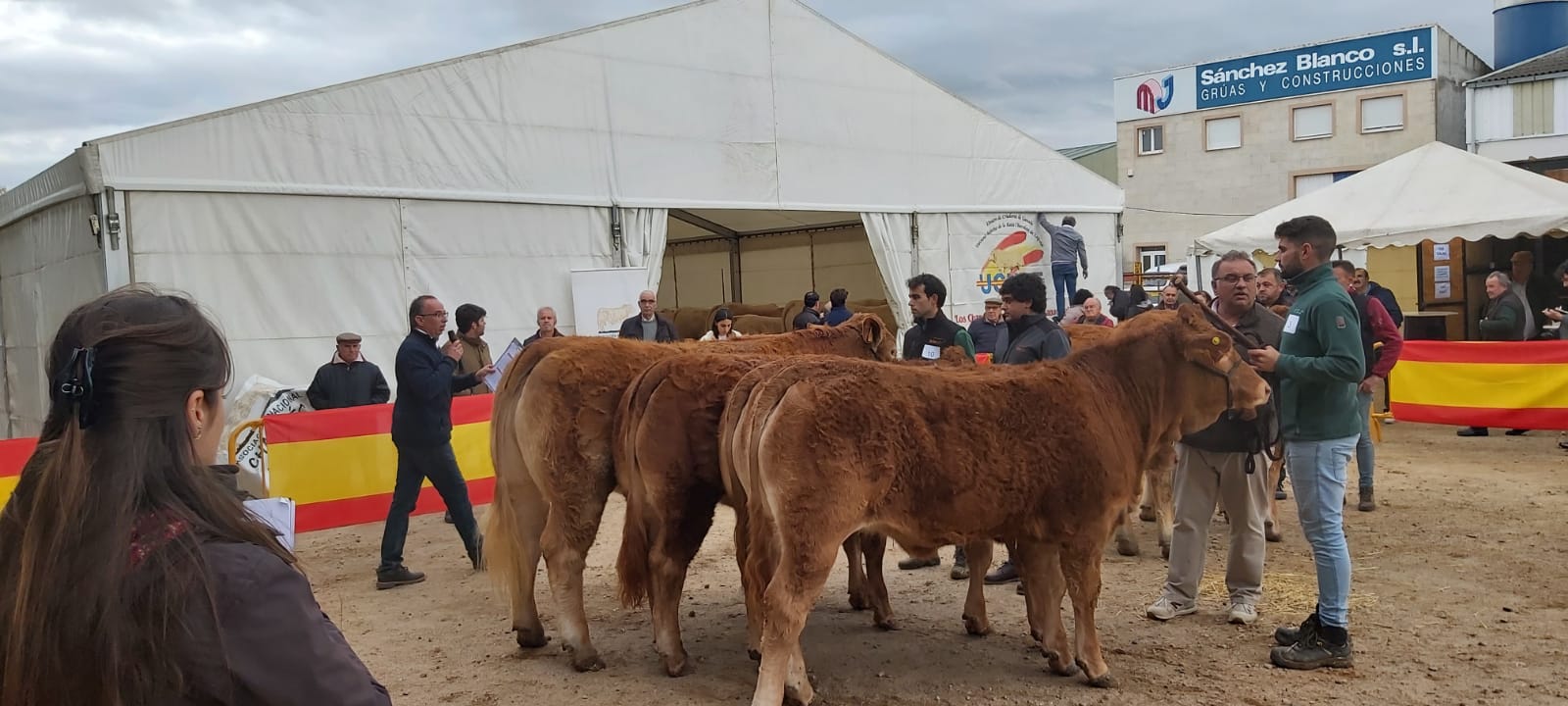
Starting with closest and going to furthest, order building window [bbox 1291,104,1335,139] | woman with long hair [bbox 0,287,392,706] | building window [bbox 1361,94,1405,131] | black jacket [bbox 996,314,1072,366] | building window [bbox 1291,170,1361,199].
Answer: woman with long hair [bbox 0,287,392,706], black jacket [bbox 996,314,1072,366], building window [bbox 1361,94,1405,131], building window [bbox 1291,170,1361,199], building window [bbox 1291,104,1335,139]

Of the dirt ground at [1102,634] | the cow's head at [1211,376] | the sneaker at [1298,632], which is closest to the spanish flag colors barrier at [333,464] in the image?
the dirt ground at [1102,634]

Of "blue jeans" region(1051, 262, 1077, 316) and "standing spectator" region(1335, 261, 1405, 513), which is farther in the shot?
"blue jeans" region(1051, 262, 1077, 316)

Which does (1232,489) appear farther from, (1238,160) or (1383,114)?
(1238,160)

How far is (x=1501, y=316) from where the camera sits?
11148mm

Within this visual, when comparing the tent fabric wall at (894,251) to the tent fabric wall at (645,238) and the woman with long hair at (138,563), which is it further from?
the woman with long hair at (138,563)

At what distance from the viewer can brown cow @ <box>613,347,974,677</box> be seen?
194 inches

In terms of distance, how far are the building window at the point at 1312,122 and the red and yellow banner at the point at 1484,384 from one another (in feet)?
87.0

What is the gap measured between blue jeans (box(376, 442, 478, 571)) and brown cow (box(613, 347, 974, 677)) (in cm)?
216

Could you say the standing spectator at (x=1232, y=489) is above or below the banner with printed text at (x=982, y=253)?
below

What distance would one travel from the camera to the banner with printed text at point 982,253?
16016 mm

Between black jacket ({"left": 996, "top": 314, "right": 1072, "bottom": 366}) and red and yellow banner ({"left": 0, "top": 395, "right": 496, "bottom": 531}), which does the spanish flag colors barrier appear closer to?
red and yellow banner ({"left": 0, "top": 395, "right": 496, "bottom": 531})

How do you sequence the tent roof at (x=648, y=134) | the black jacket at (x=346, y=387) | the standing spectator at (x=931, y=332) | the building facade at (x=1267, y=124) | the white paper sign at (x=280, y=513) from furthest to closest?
the building facade at (x=1267, y=124)
the tent roof at (x=648, y=134)
the black jacket at (x=346, y=387)
the standing spectator at (x=931, y=332)
the white paper sign at (x=280, y=513)

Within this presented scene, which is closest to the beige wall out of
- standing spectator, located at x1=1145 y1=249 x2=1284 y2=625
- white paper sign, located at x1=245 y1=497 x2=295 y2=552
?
standing spectator, located at x1=1145 y1=249 x2=1284 y2=625

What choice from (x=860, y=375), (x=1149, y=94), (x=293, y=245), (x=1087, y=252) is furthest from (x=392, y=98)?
(x=1149, y=94)
